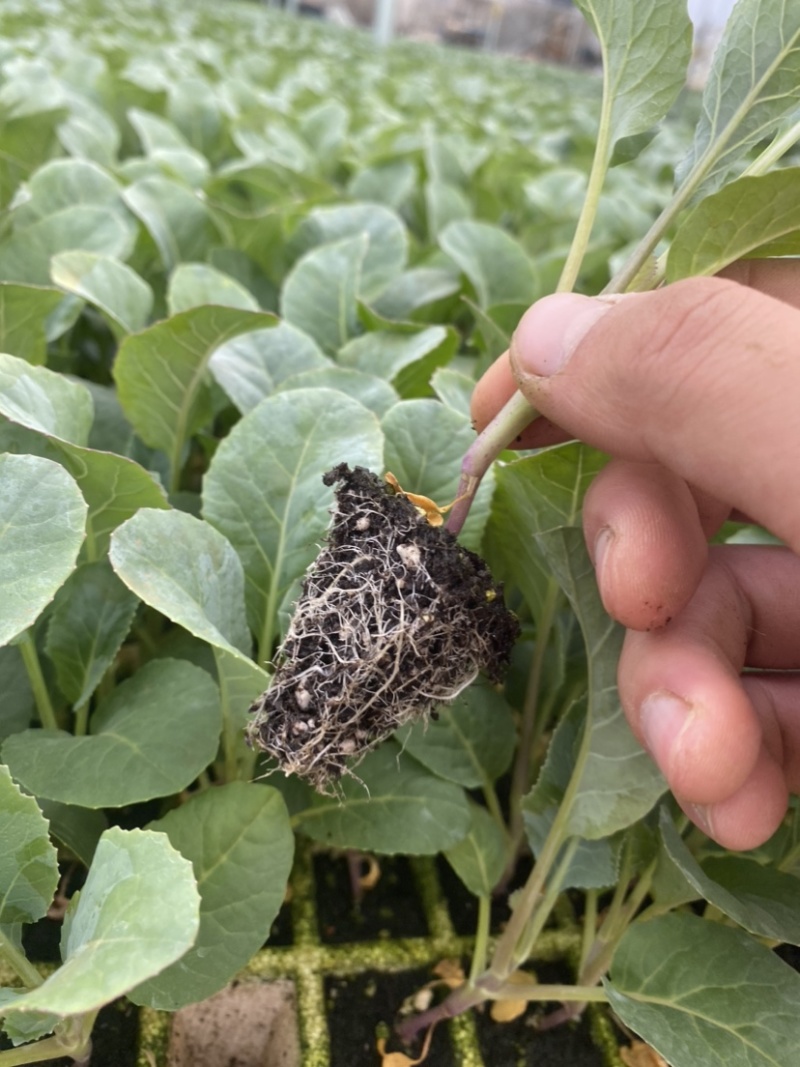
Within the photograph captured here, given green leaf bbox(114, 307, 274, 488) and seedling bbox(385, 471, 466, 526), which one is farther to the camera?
green leaf bbox(114, 307, 274, 488)

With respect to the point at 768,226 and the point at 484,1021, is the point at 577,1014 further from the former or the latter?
the point at 768,226

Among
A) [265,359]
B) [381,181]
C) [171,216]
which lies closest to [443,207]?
[381,181]

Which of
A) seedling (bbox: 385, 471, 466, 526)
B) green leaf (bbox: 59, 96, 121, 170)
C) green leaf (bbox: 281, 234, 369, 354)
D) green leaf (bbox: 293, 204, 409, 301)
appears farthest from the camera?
green leaf (bbox: 59, 96, 121, 170)

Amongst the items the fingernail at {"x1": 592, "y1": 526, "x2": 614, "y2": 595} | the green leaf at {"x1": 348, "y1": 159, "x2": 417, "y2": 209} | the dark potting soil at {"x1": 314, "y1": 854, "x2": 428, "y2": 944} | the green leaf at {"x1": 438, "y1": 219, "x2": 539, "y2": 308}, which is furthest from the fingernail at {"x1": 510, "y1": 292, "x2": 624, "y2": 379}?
the green leaf at {"x1": 348, "y1": 159, "x2": 417, "y2": 209}

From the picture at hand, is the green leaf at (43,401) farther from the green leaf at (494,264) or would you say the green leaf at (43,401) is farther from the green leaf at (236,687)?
the green leaf at (494,264)

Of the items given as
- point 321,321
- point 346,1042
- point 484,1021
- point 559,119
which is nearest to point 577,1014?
point 484,1021

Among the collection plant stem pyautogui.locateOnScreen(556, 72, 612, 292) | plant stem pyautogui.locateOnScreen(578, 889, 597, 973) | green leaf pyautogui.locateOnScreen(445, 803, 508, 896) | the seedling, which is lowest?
plant stem pyautogui.locateOnScreen(578, 889, 597, 973)

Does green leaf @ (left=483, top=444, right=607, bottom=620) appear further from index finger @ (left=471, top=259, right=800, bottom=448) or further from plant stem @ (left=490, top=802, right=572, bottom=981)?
plant stem @ (left=490, top=802, right=572, bottom=981)

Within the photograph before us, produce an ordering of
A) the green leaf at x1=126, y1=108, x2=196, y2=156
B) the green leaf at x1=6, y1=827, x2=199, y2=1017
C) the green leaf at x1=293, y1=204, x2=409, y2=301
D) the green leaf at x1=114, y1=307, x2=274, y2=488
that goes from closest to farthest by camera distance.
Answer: the green leaf at x1=6, y1=827, x2=199, y2=1017
the green leaf at x1=114, y1=307, x2=274, y2=488
the green leaf at x1=293, y1=204, x2=409, y2=301
the green leaf at x1=126, y1=108, x2=196, y2=156
